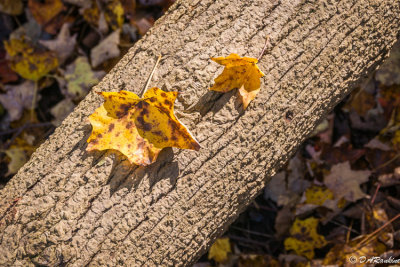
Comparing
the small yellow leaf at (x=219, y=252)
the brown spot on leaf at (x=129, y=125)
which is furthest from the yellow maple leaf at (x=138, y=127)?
the small yellow leaf at (x=219, y=252)

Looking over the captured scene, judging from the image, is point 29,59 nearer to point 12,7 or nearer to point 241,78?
point 12,7

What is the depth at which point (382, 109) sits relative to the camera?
189 centimetres

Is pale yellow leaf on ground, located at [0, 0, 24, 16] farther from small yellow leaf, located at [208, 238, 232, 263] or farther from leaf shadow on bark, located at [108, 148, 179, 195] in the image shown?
small yellow leaf, located at [208, 238, 232, 263]

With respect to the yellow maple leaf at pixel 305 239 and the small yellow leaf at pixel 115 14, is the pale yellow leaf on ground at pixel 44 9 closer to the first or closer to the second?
the small yellow leaf at pixel 115 14

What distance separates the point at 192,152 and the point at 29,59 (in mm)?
1738

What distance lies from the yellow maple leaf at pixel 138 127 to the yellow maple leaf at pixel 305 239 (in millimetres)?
1172

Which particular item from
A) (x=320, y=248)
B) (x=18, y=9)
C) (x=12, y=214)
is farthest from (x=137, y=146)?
(x=18, y=9)

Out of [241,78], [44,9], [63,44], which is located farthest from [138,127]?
[44,9]

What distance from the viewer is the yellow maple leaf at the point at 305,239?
69.2 inches

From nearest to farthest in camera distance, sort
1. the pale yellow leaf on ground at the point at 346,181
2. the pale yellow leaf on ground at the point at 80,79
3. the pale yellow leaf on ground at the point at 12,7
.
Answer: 1. the pale yellow leaf on ground at the point at 346,181
2. the pale yellow leaf on ground at the point at 80,79
3. the pale yellow leaf on ground at the point at 12,7

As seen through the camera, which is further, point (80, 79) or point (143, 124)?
point (80, 79)

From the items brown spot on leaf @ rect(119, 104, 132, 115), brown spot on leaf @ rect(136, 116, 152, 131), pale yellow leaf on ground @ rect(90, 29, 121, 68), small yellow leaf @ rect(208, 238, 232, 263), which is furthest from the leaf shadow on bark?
pale yellow leaf on ground @ rect(90, 29, 121, 68)

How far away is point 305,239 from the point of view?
1.77m

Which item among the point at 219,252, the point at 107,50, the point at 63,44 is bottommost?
the point at 219,252
